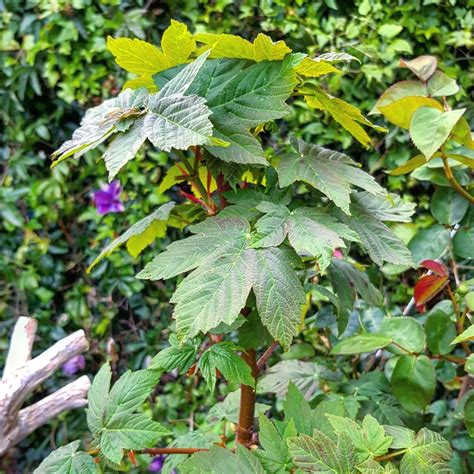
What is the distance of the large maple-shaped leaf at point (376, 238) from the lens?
0.77 metres

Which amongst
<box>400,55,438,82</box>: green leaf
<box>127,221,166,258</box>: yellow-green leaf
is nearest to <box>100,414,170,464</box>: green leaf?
<box>127,221,166,258</box>: yellow-green leaf

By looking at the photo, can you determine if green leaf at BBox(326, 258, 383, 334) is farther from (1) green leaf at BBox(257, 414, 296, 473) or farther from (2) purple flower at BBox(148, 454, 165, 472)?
(2) purple flower at BBox(148, 454, 165, 472)

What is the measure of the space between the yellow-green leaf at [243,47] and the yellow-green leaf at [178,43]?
0.04ft

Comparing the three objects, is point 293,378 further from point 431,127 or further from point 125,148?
point 125,148

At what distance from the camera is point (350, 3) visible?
1686 mm

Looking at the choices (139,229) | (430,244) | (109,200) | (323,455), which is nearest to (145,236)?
(139,229)

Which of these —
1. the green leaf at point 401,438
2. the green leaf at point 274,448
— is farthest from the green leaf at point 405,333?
the green leaf at point 274,448

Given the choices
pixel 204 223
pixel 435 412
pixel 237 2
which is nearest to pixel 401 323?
pixel 435 412

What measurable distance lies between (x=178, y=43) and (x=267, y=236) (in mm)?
279

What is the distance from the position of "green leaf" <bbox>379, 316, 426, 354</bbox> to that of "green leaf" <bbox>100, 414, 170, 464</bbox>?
0.50m

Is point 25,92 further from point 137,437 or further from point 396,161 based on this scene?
point 137,437

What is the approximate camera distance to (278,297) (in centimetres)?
68

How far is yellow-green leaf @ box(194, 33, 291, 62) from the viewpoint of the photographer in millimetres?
709

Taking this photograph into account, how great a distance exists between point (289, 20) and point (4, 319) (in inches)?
57.6
